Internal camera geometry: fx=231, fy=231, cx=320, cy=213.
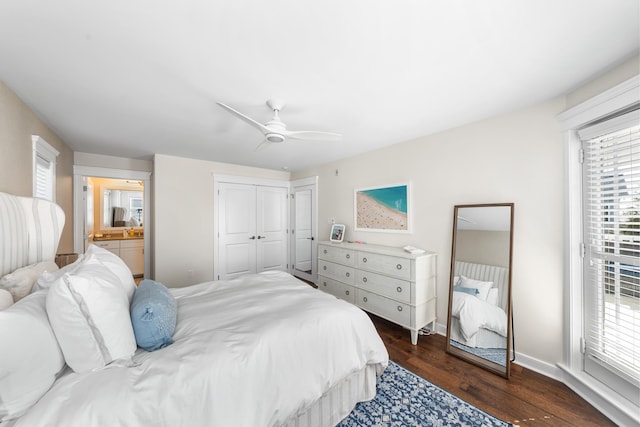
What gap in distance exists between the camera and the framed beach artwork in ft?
10.0

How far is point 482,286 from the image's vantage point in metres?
2.31

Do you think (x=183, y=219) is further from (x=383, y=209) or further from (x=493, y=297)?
(x=493, y=297)

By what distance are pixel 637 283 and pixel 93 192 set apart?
772 cm

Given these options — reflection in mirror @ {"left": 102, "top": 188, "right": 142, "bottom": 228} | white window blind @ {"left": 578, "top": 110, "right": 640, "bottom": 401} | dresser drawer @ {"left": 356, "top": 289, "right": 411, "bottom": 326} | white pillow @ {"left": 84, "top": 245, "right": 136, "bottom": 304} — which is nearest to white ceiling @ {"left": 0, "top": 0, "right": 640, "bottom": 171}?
white window blind @ {"left": 578, "top": 110, "right": 640, "bottom": 401}

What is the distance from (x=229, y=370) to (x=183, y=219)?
331cm

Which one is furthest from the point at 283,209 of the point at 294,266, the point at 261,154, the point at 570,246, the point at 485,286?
the point at 570,246

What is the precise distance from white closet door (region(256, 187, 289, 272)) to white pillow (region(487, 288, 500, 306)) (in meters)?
3.72

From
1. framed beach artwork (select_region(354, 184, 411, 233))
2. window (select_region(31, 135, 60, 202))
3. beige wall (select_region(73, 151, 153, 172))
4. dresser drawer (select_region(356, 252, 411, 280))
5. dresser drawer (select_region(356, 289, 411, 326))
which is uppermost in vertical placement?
beige wall (select_region(73, 151, 153, 172))

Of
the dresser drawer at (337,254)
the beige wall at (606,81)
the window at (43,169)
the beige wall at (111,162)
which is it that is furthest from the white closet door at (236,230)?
the beige wall at (606,81)

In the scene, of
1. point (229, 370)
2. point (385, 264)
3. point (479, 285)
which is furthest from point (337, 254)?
point (229, 370)

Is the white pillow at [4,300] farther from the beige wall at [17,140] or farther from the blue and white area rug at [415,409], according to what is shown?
the blue and white area rug at [415,409]

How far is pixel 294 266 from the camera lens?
5.01 metres

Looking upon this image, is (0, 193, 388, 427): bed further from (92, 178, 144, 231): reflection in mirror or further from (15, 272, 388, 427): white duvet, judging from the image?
(92, 178, 144, 231): reflection in mirror

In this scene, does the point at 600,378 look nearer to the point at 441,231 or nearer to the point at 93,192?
the point at 441,231
